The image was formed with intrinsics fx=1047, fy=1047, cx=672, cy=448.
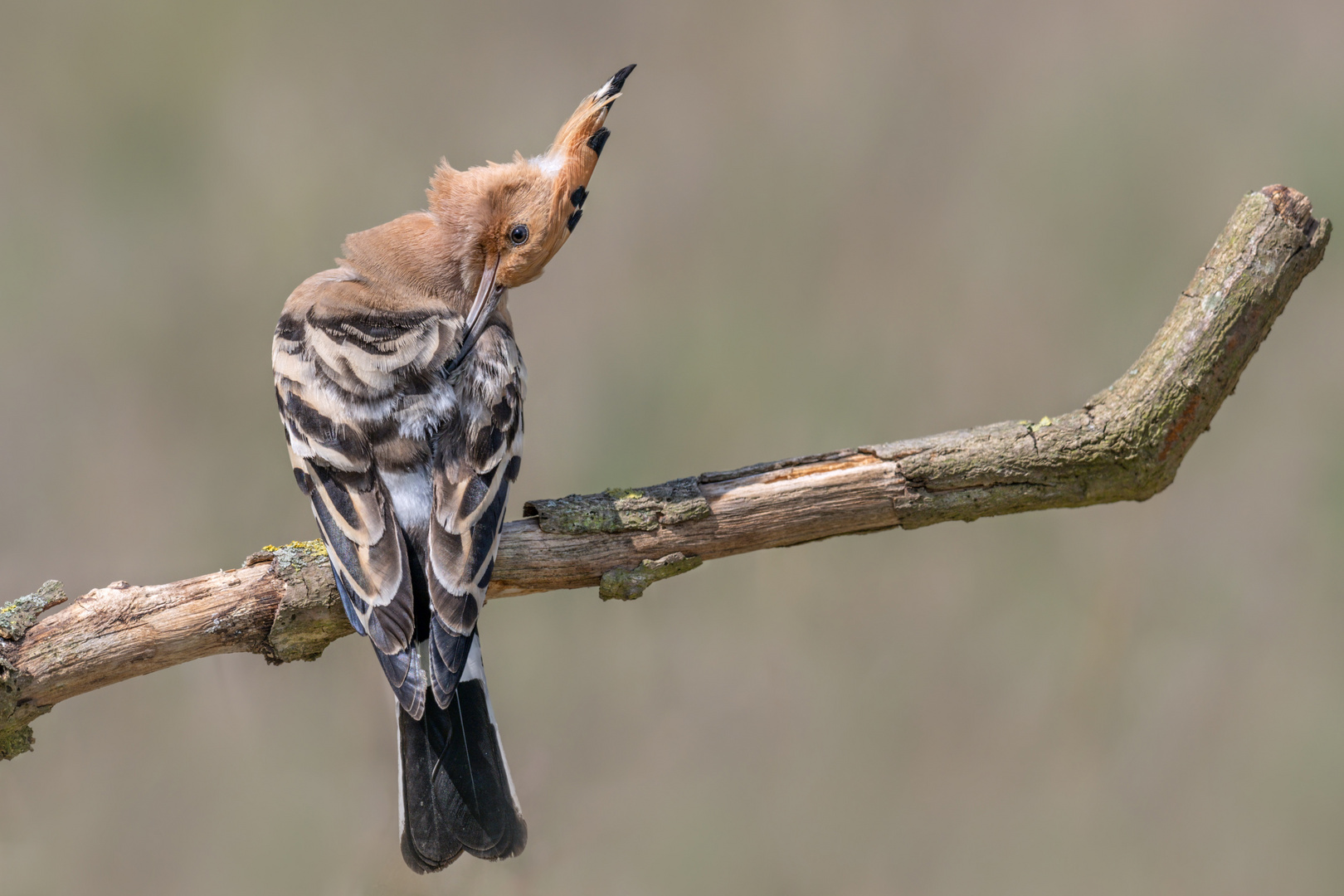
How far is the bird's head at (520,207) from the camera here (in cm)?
273

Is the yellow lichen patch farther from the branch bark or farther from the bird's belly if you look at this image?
the bird's belly

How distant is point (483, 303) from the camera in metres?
2.75

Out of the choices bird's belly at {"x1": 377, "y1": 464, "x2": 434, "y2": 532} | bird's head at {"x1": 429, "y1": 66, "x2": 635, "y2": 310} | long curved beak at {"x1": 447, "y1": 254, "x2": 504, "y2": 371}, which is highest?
bird's head at {"x1": 429, "y1": 66, "x2": 635, "y2": 310}

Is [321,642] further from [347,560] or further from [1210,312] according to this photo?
[1210,312]

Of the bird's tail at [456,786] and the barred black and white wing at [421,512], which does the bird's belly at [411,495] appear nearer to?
the barred black and white wing at [421,512]

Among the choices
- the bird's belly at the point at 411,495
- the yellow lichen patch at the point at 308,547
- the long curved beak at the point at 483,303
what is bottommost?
the yellow lichen patch at the point at 308,547

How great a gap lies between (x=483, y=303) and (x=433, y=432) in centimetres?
51

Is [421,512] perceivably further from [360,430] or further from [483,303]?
[483,303]

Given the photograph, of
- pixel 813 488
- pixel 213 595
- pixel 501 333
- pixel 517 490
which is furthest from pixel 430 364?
pixel 517 490

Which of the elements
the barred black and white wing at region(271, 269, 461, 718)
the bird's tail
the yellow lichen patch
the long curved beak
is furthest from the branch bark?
the long curved beak

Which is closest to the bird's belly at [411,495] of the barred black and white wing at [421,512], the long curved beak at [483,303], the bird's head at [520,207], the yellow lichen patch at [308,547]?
the barred black and white wing at [421,512]

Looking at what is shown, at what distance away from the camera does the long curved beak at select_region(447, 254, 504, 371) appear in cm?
265

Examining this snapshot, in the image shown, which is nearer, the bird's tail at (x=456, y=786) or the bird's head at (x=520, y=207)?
the bird's tail at (x=456, y=786)

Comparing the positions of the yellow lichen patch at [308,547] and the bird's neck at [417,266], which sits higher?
the bird's neck at [417,266]
